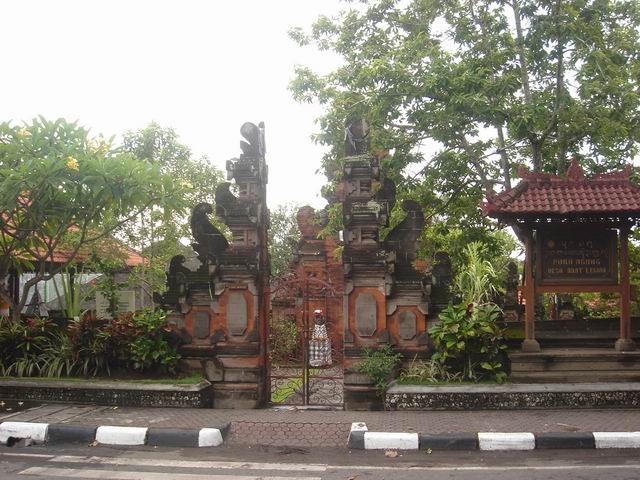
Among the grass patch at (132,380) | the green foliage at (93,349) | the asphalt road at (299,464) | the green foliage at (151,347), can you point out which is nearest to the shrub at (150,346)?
the green foliage at (151,347)

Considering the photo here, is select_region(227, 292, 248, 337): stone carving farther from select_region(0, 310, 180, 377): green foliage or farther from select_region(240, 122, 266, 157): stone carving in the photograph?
select_region(240, 122, 266, 157): stone carving

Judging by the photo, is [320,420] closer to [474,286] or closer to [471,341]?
[471,341]

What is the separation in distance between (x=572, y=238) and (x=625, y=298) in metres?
1.09

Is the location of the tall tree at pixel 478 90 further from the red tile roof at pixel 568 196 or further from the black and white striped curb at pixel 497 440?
the black and white striped curb at pixel 497 440

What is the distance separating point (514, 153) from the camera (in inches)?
515

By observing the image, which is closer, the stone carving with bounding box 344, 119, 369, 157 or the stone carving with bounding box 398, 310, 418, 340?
the stone carving with bounding box 398, 310, 418, 340

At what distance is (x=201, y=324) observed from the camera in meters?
9.11

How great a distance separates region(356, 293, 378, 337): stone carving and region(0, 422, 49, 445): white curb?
4.18 metres

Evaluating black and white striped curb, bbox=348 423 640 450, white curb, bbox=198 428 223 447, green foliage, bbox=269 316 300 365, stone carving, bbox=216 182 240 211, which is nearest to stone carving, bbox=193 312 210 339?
stone carving, bbox=216 182 240 211

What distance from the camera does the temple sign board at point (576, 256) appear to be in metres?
8.70

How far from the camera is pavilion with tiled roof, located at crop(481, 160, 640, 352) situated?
855 centimetres

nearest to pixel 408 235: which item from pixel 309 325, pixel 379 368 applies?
pixel 379 368

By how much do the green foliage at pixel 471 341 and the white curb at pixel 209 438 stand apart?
329 centimetres

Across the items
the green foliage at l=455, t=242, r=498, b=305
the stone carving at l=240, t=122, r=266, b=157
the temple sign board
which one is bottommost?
the green foliage at l=455, t=242, r=498, b=305
